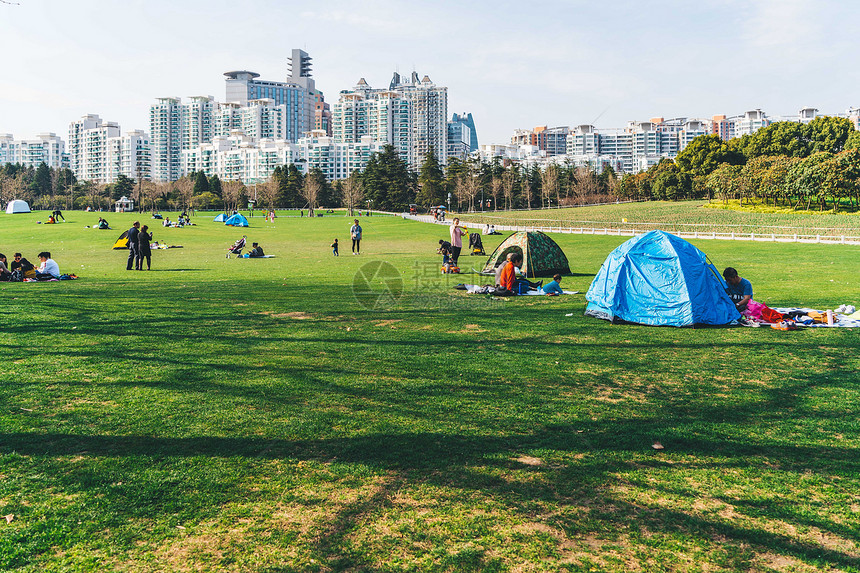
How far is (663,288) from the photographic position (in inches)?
462

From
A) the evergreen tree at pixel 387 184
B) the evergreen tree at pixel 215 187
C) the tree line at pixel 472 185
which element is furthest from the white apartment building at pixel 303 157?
the evergreen tree at pixel 387 184

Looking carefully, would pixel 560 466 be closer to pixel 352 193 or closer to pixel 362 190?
pixel 352 193

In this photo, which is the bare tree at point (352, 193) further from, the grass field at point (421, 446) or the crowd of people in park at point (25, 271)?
the grass field at point (421, 446)

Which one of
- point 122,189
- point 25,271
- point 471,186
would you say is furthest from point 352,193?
point 25,271

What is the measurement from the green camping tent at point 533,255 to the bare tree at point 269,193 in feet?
321

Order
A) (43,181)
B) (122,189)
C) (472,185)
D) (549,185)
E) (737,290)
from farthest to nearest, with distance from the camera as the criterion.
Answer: (43,181) → (549,185) → (122,189) → (472,185) → (737,290)

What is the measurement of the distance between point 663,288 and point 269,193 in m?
108

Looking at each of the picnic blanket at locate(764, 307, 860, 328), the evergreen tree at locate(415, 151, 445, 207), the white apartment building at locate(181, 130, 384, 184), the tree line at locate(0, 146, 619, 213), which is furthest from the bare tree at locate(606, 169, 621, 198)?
the picnic blanket at locate(764, 307, 860, 328)

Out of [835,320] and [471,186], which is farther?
[471,186]

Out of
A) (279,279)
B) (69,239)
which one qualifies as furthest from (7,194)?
(279,279)

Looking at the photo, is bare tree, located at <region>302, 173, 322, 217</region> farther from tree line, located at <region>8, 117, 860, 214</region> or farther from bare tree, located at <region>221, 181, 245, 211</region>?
bare tree, located at <region>221, 181, 245, 211</region>

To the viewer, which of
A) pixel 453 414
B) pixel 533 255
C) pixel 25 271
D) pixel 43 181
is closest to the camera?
pixel 453 414

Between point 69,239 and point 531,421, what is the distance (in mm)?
46131

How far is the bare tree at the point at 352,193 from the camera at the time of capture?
110 meters
